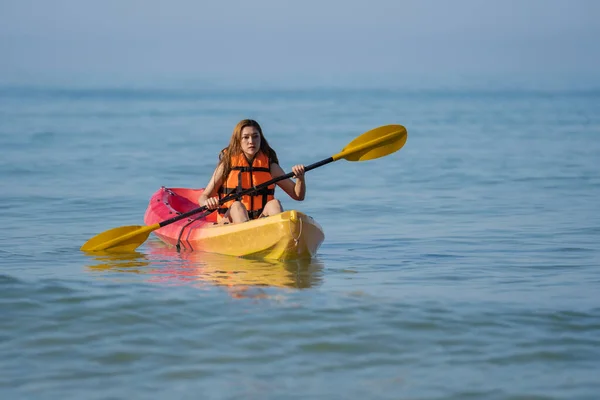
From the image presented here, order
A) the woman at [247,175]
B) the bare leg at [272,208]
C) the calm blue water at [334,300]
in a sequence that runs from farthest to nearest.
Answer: the woman at [247,175] < the bare leg at [272,208] < the calm blue water at [334,300]

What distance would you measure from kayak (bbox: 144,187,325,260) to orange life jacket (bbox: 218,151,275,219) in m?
0.32

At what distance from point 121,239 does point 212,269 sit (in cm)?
117

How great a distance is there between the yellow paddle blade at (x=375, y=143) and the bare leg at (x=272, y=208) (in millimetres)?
797

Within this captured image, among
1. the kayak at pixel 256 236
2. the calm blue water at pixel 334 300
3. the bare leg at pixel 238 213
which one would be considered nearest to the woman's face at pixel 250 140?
the bare leg at pixel 238 213

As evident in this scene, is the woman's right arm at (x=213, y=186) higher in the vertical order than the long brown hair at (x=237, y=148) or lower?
lower

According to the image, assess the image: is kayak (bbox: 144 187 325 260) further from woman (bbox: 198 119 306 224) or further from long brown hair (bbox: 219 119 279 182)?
long brown hair (bbox: 219 119 279 182)

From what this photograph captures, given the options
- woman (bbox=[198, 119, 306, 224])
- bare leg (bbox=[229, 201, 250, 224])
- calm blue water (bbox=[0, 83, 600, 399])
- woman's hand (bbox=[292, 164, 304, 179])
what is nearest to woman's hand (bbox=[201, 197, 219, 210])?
woman (bbox=[198, 119, 306, 224])

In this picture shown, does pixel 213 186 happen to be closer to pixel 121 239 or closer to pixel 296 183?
pixel 296 183

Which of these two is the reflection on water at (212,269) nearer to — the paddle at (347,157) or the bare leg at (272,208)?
the paddle at (347,157)

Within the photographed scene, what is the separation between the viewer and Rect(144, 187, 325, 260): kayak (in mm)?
7645

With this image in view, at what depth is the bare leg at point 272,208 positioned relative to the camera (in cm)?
813

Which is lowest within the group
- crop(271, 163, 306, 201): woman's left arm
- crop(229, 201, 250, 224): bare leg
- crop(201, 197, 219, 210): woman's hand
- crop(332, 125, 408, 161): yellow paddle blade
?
crop(229, 201, 250, 224): bare leg

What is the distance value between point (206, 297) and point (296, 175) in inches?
62.5

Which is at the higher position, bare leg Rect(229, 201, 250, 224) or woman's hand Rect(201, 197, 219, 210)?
woman's hand Rect(201, 197, 219, 210)
